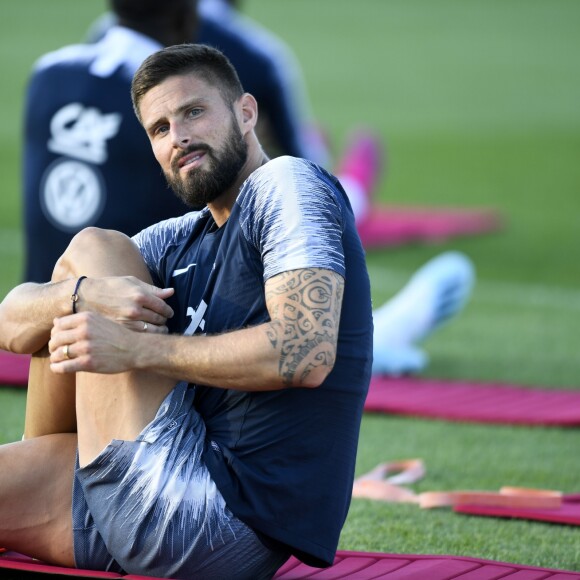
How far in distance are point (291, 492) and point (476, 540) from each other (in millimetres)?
1088

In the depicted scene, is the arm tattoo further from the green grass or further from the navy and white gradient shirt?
the green grass

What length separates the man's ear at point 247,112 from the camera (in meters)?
3.28

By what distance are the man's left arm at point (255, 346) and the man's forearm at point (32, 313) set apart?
0.16 meters

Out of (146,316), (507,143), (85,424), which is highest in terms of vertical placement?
(146,316)

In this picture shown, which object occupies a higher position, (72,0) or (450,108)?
(72,0)

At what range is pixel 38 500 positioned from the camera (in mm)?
3180

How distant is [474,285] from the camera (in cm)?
881

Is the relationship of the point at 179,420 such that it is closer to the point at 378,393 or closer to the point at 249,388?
the point at 249,388

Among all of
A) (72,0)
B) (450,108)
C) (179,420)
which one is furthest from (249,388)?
(72,0)

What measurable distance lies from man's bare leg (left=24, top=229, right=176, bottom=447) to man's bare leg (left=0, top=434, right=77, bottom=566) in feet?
0.30

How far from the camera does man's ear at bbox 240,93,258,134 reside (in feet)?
10.8

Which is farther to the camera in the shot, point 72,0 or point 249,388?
point 72,0

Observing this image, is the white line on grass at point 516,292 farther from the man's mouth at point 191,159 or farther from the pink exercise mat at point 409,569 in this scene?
the man's mouth at point 191,159

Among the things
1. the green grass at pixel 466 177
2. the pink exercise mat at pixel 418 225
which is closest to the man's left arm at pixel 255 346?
the green grass at pixel 466 177
